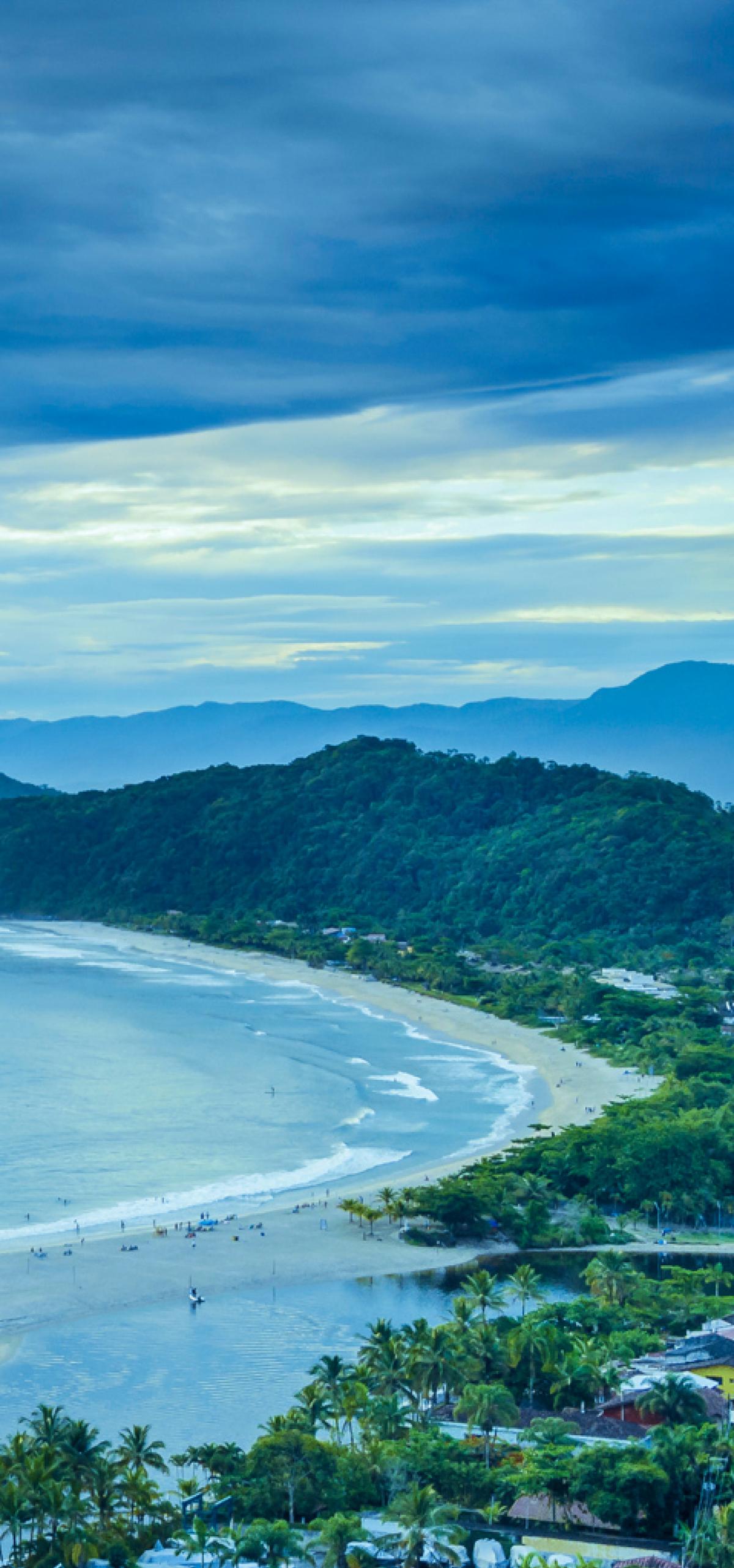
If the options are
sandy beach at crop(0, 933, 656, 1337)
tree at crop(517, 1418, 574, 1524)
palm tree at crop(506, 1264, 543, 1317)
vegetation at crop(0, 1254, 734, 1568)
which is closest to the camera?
vegetation at crop(0, 1254, 734, 1568)

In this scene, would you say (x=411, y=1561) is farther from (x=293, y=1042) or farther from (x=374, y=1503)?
(x=293, y=1042)

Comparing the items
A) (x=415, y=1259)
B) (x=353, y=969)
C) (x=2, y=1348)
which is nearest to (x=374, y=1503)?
(x=2, y=1348)

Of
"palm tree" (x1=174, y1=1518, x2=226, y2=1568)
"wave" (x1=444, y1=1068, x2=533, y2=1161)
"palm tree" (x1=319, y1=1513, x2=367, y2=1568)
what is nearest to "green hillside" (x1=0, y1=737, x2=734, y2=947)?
"wave" (x1=444, y1=1068, x2=533, y2=1161)

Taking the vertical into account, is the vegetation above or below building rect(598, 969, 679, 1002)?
below

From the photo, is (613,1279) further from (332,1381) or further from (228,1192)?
(228,1192)

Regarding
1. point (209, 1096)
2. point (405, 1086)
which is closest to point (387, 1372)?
point (209, 1096)

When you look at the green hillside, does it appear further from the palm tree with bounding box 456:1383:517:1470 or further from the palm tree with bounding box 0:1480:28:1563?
the palm tree with bounding box 0:1480:28:1563
